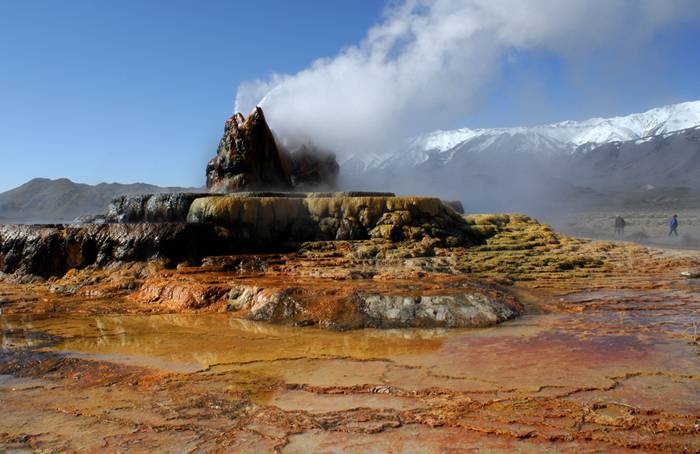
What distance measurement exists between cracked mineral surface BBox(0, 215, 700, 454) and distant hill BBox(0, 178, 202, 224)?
56926mm

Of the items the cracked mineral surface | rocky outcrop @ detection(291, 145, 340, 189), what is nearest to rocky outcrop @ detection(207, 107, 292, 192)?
rocky outcrop @ detection(291, 145, 340, 189)

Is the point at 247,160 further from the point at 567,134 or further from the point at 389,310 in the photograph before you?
the point at 567,134

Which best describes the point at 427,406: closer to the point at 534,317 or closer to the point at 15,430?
the point at 15,430

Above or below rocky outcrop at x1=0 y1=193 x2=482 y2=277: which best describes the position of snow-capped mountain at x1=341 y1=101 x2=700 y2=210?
above

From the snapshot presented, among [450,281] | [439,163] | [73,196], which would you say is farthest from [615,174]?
[450,281]

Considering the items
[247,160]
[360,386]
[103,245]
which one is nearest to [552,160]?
[247,160]

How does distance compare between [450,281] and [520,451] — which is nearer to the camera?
[520,451]

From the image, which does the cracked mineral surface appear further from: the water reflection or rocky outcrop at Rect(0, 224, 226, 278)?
rocky outcrop at Rect(0, 224, 226, 278)

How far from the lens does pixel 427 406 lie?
443cm

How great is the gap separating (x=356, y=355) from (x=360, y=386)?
1.19 m

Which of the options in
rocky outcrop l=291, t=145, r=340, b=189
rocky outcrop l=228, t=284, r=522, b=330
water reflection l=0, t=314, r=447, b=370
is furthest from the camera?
rocky outcrop l=291, t=145, r=340, b=189

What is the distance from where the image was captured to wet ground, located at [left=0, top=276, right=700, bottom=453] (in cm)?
384

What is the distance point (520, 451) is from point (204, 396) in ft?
8.67

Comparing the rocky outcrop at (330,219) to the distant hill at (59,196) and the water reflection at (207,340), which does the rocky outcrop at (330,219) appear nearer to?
the water reflection at (207,340)
